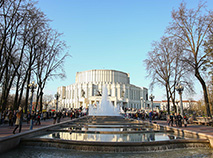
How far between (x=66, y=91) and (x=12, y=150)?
11095 centimetres

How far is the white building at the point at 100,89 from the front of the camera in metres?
102

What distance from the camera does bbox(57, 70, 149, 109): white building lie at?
10178 cm

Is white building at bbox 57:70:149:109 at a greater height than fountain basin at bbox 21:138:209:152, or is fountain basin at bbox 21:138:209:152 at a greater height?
white building at bbox 57:70:149:109

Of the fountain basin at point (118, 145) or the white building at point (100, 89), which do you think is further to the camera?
the white building at point (100, 89)

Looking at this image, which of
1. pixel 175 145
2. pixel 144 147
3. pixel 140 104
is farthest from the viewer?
pixel 140 104

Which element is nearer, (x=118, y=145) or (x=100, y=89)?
(x=118, y=145)

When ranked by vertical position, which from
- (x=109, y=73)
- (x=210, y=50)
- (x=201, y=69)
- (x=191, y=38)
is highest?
(x=109, y=73)

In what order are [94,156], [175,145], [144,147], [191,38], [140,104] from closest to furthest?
[94,156]
[144,147]
[175,145]
[191,38]
[140,104]

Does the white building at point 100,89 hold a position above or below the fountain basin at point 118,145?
above

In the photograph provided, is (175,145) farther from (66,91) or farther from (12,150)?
(66,91)

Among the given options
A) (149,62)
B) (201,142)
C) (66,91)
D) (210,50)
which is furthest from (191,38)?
(66,91)

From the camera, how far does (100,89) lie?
103312 millimetres

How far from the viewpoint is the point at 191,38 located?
709 inches

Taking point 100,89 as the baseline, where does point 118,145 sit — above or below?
below
